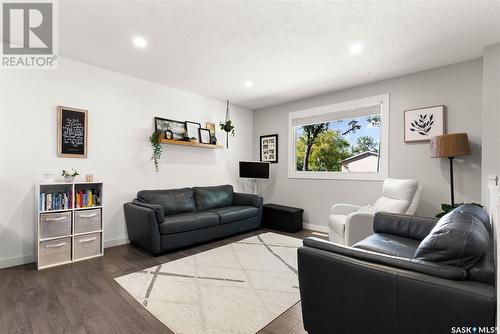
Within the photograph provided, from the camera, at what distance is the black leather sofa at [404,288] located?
1047mm

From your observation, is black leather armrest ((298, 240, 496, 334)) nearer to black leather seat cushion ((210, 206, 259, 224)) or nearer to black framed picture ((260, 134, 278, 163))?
black leather seat cushion ((210, 206, 259, 224))

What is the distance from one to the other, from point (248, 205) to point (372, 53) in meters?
3.07

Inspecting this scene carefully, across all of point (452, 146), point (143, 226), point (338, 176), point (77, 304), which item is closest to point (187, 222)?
point (143, 226)

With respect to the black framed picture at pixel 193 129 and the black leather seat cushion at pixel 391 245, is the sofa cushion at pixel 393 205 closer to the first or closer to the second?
the black leather seat cushion at pixel 391 245

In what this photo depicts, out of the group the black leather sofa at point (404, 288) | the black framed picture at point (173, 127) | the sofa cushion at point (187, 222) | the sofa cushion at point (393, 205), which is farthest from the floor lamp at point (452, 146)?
the black framed picture at point (173, 127)

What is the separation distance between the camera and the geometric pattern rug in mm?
1814

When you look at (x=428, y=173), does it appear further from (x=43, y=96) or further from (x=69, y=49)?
(x=43, y=96)

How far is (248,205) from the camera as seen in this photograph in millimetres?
4566

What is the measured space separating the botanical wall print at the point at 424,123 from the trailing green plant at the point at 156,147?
3782 mm

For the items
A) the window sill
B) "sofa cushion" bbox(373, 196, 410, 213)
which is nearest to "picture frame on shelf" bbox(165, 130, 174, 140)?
the window sill

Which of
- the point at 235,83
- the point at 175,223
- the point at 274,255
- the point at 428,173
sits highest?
the point at 235,83

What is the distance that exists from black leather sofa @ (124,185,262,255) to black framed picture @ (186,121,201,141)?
971 millimetres

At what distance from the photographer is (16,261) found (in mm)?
2795

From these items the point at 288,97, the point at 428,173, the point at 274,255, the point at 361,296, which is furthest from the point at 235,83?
the point at 361,296
